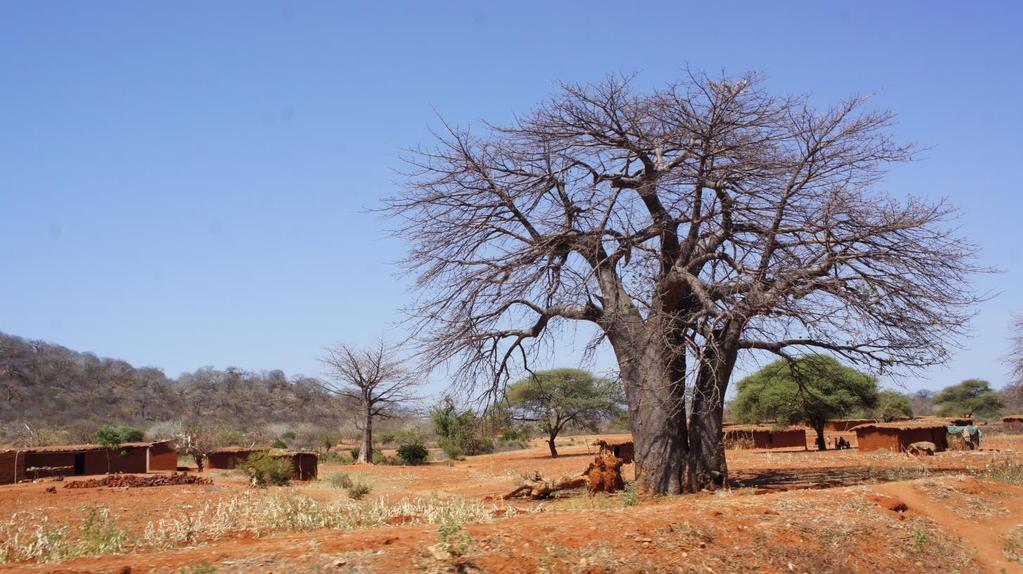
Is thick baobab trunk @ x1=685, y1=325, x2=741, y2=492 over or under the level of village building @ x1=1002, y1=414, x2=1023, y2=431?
over

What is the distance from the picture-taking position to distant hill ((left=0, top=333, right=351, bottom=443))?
4941 cm

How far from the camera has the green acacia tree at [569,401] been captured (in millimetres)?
41719

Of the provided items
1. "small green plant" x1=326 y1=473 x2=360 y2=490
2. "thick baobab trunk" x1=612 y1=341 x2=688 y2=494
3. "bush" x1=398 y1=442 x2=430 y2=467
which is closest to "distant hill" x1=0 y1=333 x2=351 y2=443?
"bush" x1=398 y1=442 x2=430 y2=467

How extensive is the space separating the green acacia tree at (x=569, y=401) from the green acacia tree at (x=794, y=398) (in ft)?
21.4

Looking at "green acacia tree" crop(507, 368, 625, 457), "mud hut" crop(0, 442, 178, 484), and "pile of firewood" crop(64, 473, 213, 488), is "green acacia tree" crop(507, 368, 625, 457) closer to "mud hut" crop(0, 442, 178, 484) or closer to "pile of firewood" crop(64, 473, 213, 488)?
"mud hut" crop(0, 442, 178, 484)

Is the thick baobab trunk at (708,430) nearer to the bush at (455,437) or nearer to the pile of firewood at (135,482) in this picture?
the pile of firewood at (135,482)

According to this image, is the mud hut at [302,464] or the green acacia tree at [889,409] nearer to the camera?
the mud hut at [302,464]

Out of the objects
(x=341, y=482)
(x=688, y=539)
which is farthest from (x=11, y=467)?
(x=688, y=539)

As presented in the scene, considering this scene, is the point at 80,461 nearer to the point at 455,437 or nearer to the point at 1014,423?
the point at 455,437

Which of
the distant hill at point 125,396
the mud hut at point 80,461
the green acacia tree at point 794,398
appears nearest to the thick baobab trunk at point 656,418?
the green acacia tree at point 794,398

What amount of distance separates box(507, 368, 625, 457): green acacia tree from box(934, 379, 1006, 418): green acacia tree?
2590 cm

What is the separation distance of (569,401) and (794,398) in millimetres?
11749

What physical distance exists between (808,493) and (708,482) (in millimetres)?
2869

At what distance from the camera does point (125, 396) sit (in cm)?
5784
